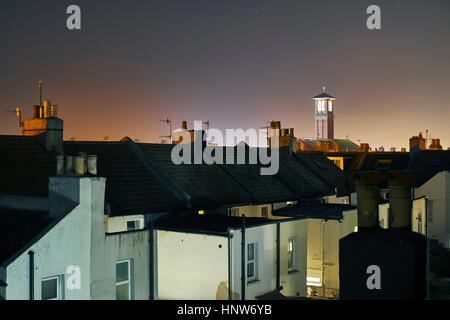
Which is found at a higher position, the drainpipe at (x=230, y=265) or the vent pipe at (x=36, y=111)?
the vent pipe at (x=36, y=111)

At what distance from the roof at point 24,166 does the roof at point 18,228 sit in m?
2.10

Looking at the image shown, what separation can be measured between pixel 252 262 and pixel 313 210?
8.47m

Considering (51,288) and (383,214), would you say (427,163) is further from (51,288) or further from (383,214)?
(51,288)

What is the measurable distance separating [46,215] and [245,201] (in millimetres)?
12298

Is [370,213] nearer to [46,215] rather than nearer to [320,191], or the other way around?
[46,215]

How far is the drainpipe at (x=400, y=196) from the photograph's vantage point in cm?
1485

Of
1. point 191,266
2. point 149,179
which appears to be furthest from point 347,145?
point 191,266

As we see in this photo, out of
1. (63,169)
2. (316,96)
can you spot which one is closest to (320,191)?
(63,169)

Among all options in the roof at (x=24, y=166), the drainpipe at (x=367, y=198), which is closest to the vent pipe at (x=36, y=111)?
the roof at (x=24, y=166)

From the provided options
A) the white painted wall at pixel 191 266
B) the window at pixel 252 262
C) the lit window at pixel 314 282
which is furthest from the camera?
the lit window at pixel 314 282

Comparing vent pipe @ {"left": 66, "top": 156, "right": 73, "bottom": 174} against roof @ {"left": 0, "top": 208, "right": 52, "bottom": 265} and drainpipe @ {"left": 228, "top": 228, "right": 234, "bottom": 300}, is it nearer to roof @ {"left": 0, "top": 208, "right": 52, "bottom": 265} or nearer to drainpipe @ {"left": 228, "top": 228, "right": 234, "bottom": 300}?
roof @ {"left": 0, "top": 208, "right": 52, "bottom": 265}

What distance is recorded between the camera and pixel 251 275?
791 inches

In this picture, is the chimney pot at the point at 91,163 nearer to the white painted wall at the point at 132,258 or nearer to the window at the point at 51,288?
the white painted wall at the point at 132,258
